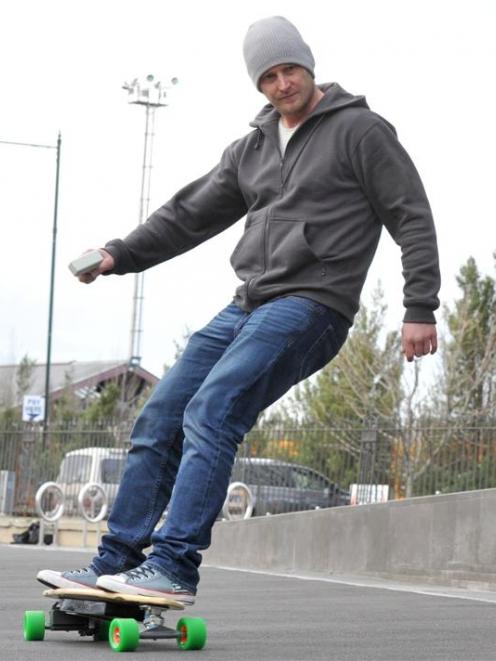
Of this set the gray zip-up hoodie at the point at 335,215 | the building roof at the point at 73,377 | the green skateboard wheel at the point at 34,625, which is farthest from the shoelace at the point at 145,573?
the building roof at the point at 73,377

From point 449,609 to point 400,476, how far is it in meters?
9.59

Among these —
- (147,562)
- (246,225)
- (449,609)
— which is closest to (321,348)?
(246,225)

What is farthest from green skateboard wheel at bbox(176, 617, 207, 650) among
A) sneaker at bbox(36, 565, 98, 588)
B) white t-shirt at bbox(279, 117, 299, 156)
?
white t-shirt at bbox(279, 117, 299, 156)

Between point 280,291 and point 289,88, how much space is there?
2.30ft

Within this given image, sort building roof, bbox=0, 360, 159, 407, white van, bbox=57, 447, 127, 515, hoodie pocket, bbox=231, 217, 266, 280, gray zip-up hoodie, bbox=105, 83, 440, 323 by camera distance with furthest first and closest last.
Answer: building roof, bbox=0, 360, 159, 407 < white van, bbox=57, 447, 127, 515 < hoodie pocket, bbox=231, 217, 266, 280 < gray zip-up hoodie, bbox=105, 83, 440, 323

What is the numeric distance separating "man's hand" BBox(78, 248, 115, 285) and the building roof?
132 feet

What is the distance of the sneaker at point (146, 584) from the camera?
5.07 metres

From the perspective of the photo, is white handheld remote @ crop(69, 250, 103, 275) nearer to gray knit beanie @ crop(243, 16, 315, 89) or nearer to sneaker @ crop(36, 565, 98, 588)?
gray knit beanie @ crop(243, 16, 315, 89)

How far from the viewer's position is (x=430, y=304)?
5387mm

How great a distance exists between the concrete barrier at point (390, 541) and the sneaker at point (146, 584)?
21.3 feet

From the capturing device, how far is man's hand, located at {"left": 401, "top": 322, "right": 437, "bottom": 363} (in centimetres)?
532

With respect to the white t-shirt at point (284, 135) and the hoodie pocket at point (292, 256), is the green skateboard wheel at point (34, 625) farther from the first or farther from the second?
the white t-shirt at point (284, 135)

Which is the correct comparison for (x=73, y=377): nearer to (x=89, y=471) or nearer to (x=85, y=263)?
(x=89, y=471)

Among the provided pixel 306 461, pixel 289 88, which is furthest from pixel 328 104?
pixel 306 461
